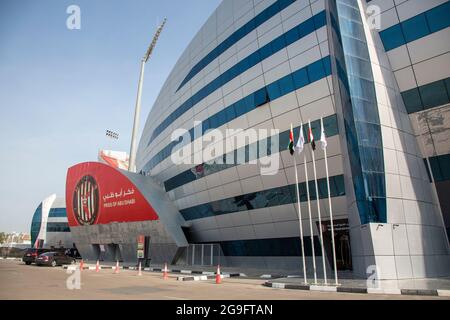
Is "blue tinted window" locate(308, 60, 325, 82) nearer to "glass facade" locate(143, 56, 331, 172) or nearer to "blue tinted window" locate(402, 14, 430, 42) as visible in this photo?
"glass facade" locate(143, 56, 331, 172)

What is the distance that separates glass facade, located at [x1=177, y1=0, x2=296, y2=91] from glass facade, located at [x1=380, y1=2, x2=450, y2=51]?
332 inches

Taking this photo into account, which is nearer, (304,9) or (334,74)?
(334,74)

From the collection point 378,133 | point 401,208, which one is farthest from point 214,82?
point 401,208

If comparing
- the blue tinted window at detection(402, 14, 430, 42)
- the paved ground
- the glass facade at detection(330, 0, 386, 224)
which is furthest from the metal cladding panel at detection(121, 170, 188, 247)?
the blue tinted window at detection(402, 14, 430, 42)

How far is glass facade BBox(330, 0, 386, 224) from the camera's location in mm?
15656

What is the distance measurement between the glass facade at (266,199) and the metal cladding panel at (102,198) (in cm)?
607

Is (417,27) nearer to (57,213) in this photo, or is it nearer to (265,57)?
(265,57)

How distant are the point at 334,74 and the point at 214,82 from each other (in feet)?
44.6

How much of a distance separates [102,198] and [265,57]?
27494 millimetres

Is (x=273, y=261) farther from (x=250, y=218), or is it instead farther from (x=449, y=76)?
(x=449, y=76)

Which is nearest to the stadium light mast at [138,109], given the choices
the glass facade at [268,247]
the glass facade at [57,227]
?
the glass facade at [268,247]

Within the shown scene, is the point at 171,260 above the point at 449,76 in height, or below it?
below

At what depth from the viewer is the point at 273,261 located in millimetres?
26859

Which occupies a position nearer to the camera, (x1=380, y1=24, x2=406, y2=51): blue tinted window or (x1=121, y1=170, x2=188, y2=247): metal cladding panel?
(x1=380, y1=24, x2=406, y2=51): blue tinted window
